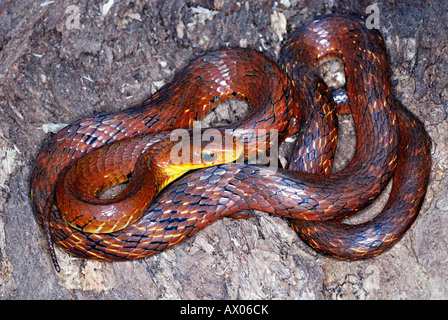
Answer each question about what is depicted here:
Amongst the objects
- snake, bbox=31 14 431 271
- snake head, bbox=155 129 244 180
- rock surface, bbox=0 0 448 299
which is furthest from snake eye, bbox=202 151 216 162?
rock surface, bbox=0 0 448 299

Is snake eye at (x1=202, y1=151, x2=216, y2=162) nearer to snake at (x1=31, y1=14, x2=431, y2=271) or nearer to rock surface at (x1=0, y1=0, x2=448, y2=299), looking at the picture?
snake at (x1=31, y1=14, x2=431, y2=271)

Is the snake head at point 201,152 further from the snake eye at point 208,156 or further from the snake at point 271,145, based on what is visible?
the snake at point 271,145

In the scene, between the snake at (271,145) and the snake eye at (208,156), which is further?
the snake eye at (208,156)

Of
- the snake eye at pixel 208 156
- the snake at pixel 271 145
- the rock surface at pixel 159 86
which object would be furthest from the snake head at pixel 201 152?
the rock surface at pixel 159 86

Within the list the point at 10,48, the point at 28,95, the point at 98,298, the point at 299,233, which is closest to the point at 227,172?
the point at 299,233

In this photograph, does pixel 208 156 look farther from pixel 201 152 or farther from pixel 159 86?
pixel 159 86

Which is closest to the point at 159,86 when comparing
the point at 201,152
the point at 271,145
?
the point at 201,152
